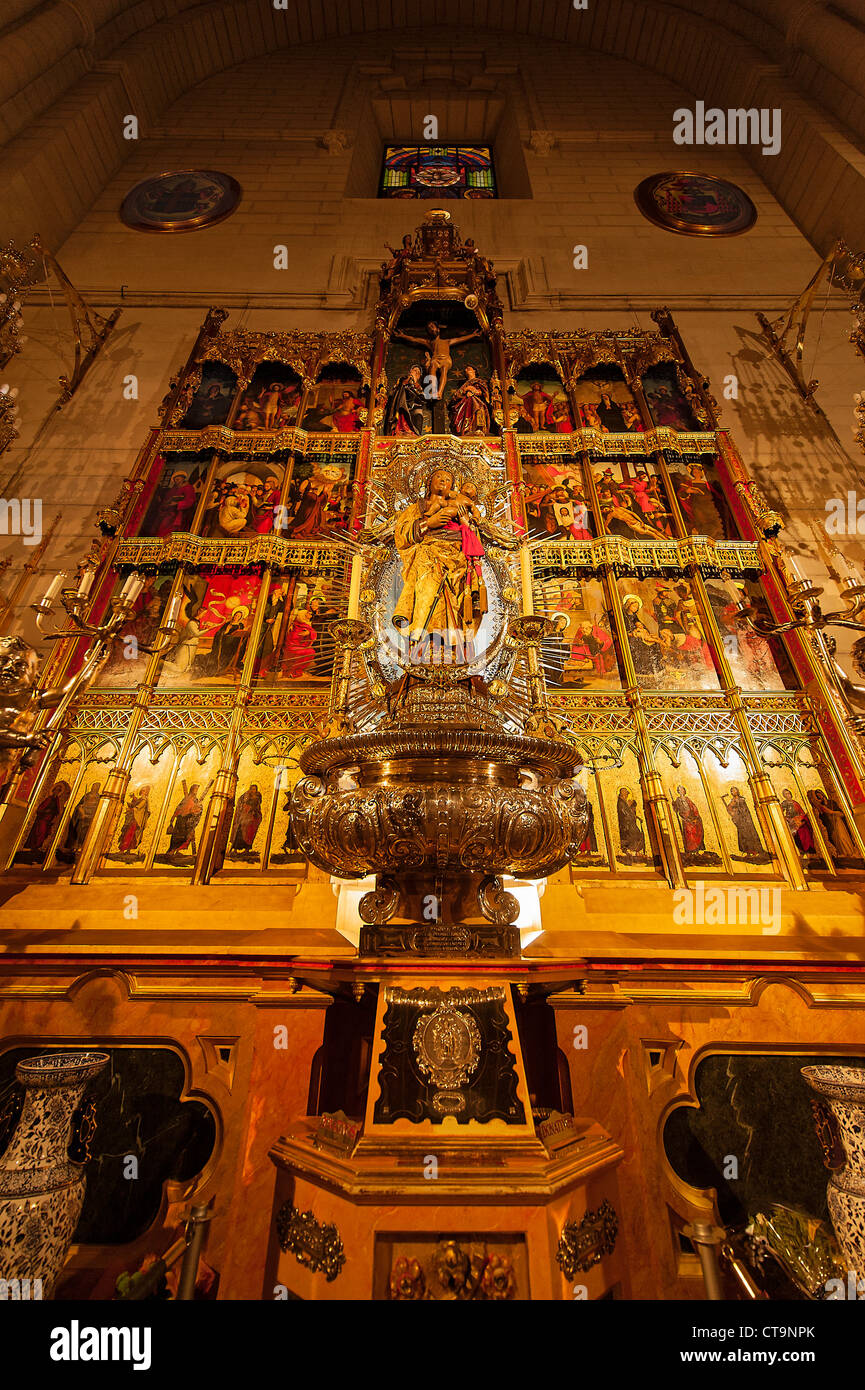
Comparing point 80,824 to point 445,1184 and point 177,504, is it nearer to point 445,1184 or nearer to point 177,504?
point 177,504

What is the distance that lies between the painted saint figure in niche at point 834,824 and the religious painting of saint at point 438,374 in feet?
15.0

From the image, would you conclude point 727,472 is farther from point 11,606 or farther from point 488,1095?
point 11,606

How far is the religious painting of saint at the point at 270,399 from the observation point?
739 cm

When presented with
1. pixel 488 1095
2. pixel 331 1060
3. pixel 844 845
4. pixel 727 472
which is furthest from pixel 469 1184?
pixel 727 472

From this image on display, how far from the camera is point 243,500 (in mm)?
6664

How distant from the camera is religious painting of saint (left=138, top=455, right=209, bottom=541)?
6426mm

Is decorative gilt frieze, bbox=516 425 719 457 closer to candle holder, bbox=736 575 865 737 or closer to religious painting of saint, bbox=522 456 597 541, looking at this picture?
religious painting of saint, bbox=522 456 597 541

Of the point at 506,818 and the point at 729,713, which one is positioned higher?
the point at 729,713

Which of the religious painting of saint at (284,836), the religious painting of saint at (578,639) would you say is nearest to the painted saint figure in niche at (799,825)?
the religious painting of saint at (578,639)

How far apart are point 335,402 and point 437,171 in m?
8.88

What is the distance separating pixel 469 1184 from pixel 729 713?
159 inches

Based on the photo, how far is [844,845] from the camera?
4820 mm

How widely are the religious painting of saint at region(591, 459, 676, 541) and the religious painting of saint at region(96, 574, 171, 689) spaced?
13.4 ft

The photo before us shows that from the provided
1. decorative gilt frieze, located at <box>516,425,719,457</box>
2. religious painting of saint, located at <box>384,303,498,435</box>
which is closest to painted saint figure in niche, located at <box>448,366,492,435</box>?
religious painting of saint, located at <box>384,303,498,435</box>
